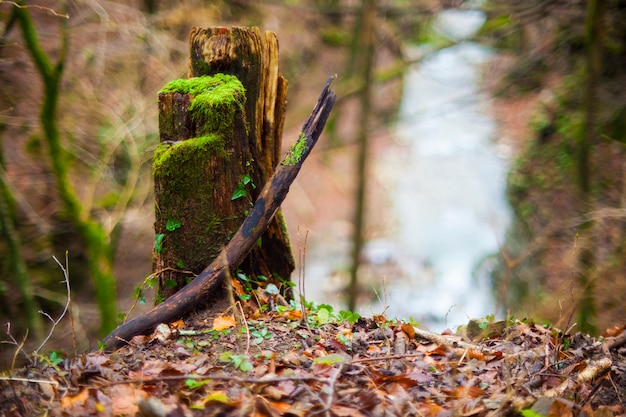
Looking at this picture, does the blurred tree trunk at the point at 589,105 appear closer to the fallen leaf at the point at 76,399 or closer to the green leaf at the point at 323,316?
the green leaf at the point at 323,316

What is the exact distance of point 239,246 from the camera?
3.36m

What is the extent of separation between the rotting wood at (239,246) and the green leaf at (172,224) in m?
0.33

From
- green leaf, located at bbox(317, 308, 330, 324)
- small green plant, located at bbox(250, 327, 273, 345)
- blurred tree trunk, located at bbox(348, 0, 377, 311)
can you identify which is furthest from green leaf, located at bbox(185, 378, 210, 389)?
blurred tree trunk, located at bbox(348, 0, 377, 311)

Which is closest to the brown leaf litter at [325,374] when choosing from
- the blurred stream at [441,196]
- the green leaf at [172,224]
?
the green leaf at [172,224]

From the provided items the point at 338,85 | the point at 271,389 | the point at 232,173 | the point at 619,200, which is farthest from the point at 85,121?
the point at 619,200

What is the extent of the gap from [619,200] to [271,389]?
22.4 ft

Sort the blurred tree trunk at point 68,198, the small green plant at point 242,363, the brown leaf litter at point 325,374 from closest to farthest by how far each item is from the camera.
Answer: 1. the brown leaf litter at point 325,374
2. the small green plant at point 242,363
3. the blurred tree trunk at point 68,198

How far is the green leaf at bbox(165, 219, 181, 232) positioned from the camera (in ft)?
11.2

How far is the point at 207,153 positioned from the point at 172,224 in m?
0.52

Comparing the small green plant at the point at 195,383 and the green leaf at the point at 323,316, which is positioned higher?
the small green plant at the point at 195,383

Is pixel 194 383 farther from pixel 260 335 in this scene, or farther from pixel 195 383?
pixel 260 335

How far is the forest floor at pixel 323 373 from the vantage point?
7.79 feet

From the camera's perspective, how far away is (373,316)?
3625mm

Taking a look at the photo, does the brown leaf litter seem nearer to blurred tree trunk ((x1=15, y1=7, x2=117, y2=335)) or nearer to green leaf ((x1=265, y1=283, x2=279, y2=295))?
green leaf ((x1=265, y1=283, x2=279, y2=295))
